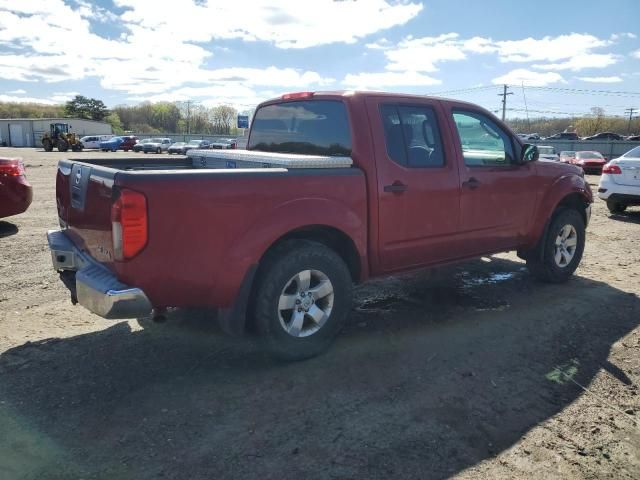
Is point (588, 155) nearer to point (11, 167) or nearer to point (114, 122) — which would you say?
point (11, 167)

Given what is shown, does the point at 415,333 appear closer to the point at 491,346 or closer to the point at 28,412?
the point at 491,346

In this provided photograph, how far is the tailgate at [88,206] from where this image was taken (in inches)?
129

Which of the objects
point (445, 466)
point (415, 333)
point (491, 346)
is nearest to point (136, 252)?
point (445, 466)

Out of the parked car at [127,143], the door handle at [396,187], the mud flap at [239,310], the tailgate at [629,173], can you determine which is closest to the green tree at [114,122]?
the parked car at [127,143]

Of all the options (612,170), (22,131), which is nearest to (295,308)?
(612,170)

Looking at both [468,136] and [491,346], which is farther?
[468,136]

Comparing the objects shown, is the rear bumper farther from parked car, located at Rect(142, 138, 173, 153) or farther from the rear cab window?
parked car, located at Rect(142, 138, 173, 153)

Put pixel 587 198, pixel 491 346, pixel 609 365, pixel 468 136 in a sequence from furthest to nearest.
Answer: pixel 587 198
pixel 468 136
pixel 491 346
pixel 609 365

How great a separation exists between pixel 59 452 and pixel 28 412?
1.79 ft

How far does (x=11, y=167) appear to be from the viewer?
316 inches

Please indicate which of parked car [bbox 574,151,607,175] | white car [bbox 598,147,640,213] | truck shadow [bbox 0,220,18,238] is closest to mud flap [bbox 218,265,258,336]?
truck shadow [bbox 0,220,18,238]

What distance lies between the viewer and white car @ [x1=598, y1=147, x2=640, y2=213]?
10117 millimetres

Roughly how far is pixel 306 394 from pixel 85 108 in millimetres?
113781

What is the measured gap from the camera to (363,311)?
5.08 metres
